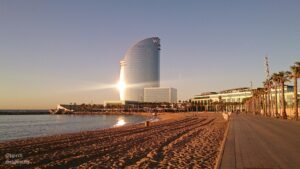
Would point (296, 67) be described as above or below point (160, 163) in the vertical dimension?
above

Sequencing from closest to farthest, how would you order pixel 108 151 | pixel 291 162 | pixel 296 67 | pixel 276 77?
pixel 291 162
pixel 108 151
pixel 296 67
pixel 276 77

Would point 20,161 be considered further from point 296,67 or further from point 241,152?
point 296,67

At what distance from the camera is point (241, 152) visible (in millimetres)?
11641

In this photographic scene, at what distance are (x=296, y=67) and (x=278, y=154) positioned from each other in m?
37.1

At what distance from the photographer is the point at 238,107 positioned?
184 meters

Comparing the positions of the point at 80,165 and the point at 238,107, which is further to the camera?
the point at 238,107

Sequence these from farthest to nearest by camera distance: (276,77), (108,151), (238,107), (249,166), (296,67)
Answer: (238,107) < (276,77) < (296,67) < (108,151) < (249,166)

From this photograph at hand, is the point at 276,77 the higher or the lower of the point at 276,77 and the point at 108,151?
the higher

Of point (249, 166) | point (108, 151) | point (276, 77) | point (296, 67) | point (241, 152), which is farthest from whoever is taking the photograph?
point (276, 77)

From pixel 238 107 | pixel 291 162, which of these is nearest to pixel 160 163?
pixel 291 162

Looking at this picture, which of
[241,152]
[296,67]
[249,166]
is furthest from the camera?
[296,67]

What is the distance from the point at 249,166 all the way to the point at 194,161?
2.56 m

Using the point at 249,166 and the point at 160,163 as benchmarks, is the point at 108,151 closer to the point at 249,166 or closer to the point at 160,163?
the point at 160,163

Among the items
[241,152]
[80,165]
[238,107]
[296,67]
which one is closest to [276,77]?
[296,67]
